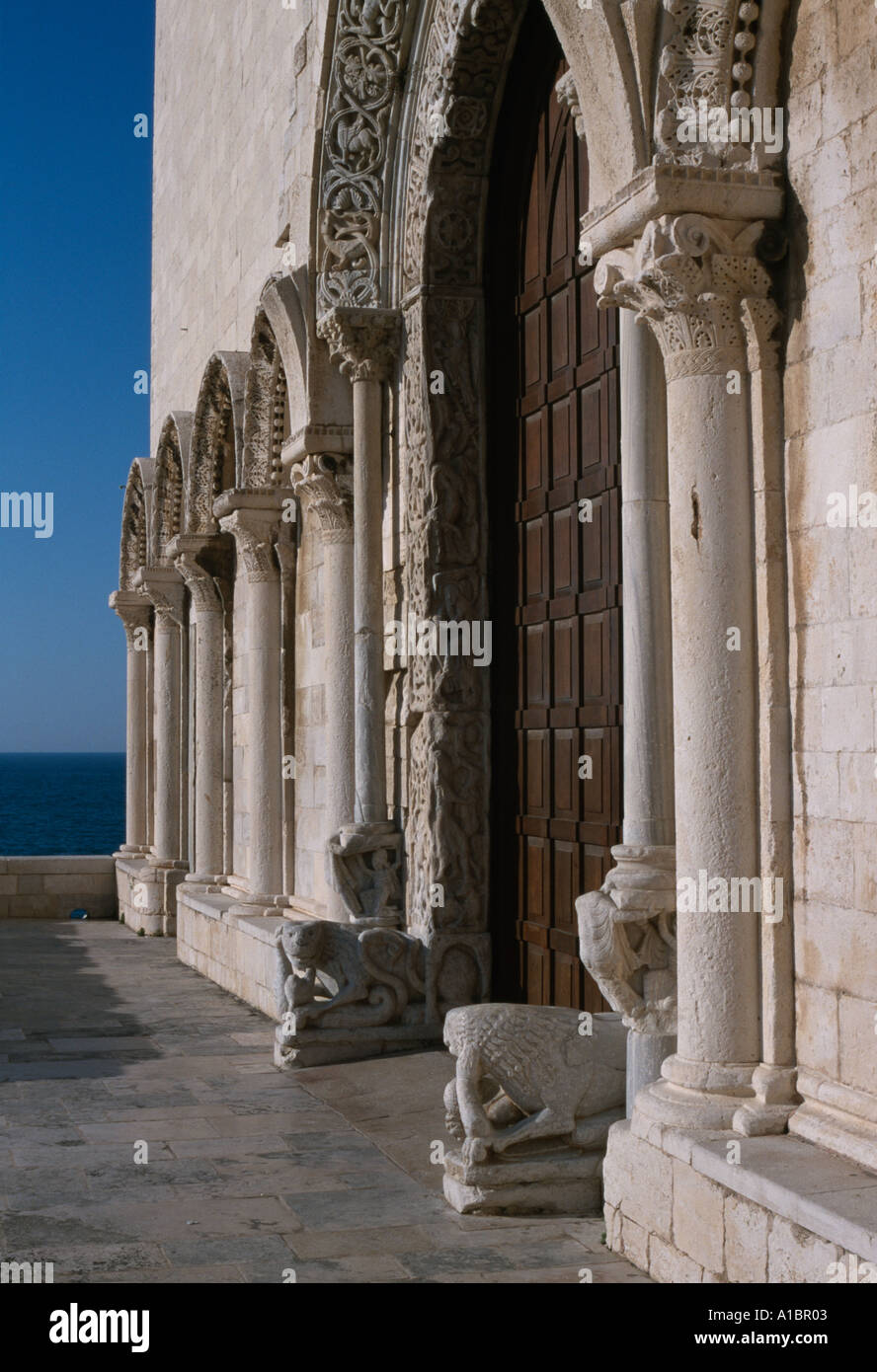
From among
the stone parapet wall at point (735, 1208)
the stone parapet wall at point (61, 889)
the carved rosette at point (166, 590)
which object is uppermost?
the carved rosette at point (166, 590)

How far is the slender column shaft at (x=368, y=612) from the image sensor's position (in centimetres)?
741

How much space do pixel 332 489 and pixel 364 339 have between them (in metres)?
0.86

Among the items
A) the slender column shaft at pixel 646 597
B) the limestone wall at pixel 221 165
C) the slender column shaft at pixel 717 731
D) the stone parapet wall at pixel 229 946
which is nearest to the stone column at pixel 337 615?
the stone parapet wall at pixel 229 946

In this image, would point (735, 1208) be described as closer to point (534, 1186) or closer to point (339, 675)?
point (534, 1186)

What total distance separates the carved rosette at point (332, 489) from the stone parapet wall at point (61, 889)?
27.4ft

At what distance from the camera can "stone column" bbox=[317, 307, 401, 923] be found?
24.0ft

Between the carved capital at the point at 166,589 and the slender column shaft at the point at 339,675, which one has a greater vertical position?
the carved capital at the point at 166,589

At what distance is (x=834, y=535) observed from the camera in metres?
3.76

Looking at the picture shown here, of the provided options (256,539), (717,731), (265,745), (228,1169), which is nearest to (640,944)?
(717,731)

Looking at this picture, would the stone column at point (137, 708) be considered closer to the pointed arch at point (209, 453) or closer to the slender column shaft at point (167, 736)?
the slender column shaft at point (167, 736)

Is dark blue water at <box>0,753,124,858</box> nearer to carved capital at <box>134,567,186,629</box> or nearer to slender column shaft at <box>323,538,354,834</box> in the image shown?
carved capital at <box>134,567,186,629</box>

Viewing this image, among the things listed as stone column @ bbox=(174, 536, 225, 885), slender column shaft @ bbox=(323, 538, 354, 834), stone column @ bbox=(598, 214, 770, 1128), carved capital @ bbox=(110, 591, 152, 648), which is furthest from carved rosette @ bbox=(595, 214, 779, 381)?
carved capital @ bbox=(110, 591, 152, 648)

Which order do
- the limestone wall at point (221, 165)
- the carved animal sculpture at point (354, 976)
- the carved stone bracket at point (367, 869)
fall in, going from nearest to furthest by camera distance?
the carved animal sculpture at point (354, 976)
the carved stone bracket at point (367, 869)
the limestone wall at point (221, 165)

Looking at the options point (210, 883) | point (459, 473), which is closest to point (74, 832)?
point (210, 883)
